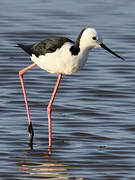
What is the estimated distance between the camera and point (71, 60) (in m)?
8.55

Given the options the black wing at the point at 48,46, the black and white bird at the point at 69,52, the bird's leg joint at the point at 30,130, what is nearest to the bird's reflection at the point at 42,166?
the bird's leg joint at the point at 30,130

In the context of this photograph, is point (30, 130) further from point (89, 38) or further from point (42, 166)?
point (89, 38)

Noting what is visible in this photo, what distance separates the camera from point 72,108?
1065cm

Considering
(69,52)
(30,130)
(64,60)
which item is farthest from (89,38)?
(30,130)

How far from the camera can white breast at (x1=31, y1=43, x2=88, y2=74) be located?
8.55 m

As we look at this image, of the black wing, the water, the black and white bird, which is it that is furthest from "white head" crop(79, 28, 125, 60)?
the water

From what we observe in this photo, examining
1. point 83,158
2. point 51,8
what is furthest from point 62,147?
point 51,8

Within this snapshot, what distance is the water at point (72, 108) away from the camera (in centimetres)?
844

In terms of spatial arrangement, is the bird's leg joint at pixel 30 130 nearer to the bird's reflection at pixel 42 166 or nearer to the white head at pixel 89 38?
the bird's reflection at pixel 42 166

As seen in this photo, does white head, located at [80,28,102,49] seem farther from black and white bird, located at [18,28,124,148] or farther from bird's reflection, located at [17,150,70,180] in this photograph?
bird's reflection, located at [17,150,70,180]

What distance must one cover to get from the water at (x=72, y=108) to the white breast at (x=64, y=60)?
3.54ft

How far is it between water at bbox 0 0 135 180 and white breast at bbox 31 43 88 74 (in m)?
1.08

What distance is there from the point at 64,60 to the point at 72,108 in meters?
2.17

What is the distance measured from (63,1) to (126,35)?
3956 mm
